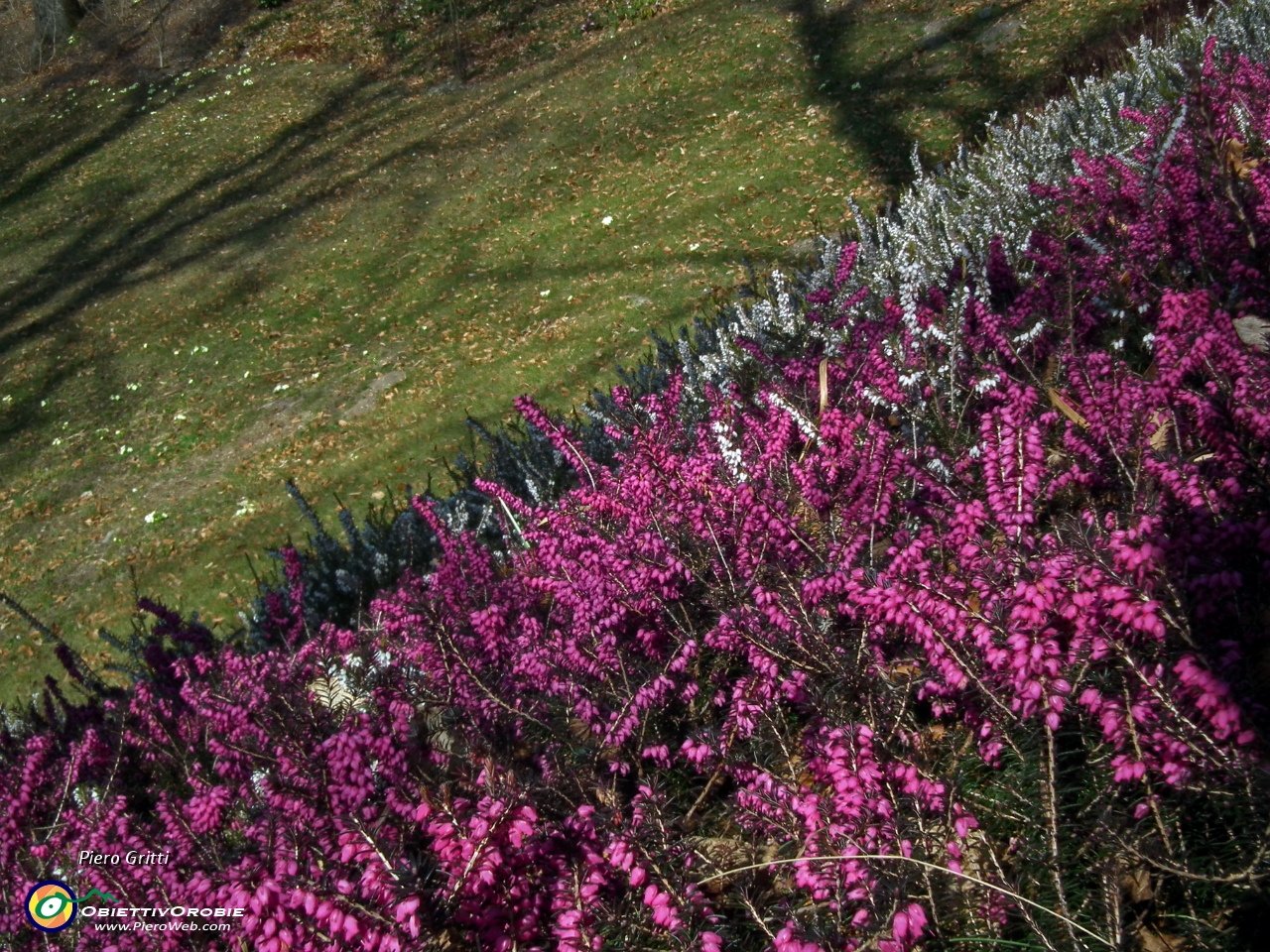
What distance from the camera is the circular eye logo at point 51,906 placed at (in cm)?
259

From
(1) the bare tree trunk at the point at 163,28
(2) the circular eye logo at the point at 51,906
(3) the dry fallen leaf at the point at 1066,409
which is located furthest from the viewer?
(1) the bare tree trunk at the point at 163,28

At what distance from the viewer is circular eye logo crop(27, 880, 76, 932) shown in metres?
2.59

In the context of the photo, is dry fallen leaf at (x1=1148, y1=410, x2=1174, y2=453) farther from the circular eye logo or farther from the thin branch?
the circular eye logo

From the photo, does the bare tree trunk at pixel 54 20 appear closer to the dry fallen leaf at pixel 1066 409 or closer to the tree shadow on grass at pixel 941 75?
the tree shadow on grass at pixel 941 75

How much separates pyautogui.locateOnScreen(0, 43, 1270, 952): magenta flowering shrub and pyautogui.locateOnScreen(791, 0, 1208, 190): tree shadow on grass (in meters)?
5.91

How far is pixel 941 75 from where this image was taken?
35.4ft

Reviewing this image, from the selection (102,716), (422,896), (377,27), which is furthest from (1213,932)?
(377,27)

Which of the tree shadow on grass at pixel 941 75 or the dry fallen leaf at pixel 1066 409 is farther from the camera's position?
the tree shadow on grass at pixel 941 75

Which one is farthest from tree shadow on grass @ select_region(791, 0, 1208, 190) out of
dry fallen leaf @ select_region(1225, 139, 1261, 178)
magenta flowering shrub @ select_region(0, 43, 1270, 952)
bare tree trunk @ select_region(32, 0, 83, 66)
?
bare tree trunk @ select_region(32, 0, 83, 66)

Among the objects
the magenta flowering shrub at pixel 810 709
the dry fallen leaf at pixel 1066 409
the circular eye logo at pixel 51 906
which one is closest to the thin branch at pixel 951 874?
the magenta flowering shrub at pixel 810 709

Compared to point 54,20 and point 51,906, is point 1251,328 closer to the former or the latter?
point 51,906

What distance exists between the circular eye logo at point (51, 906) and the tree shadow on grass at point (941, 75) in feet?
26.5

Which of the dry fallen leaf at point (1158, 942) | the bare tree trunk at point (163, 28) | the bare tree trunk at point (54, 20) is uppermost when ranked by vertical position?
the bare tree trunk at point (54, 20)

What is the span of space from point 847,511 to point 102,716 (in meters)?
3.50
